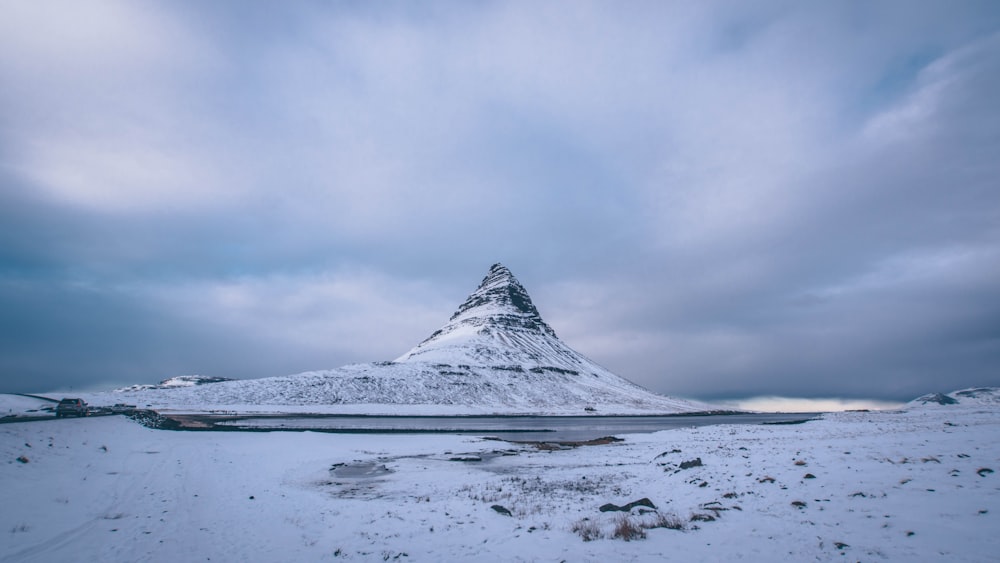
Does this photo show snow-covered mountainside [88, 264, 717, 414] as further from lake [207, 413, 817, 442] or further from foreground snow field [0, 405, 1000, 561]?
foreground snow field [0, 405, 1000, 561]

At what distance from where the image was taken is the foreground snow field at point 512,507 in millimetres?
12195

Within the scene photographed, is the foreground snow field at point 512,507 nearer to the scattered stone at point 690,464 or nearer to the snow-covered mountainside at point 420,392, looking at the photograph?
the scattered stone at point 690,464

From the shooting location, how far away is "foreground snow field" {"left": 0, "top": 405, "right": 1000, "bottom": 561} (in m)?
12.2

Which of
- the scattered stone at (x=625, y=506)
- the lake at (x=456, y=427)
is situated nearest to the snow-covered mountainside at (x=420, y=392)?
the lake at (x=456, y=427)

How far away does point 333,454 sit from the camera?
36469mm

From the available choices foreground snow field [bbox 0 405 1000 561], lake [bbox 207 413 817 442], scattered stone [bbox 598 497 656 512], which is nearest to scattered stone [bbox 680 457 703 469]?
foreground snow field [bbox 0 405 1000 561]

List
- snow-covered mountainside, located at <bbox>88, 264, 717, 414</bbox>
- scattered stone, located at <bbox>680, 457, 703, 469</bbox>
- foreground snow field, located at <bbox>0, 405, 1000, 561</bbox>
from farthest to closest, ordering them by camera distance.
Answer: snow-covered mountainside, located at <bbox>88, 264, 717, 414</bbox> < scattered stone, located at <bbox>680, 457, 703, 469</bbox> < foreground snow field, located at <bbox>0, 405, 1000, 561</bbox>

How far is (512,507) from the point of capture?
18.1m

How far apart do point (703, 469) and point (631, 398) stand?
565ft

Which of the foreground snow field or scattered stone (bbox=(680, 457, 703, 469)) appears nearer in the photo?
the foreground snow field

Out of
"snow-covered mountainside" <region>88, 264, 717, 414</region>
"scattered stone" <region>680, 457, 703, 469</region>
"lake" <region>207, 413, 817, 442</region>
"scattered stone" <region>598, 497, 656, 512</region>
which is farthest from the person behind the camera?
"snow-covered mountainside" <region>88, 264, 717, 414</region>

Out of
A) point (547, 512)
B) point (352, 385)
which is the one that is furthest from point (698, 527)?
point (352, 385)

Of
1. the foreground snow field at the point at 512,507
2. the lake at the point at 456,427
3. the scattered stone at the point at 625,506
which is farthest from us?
the lake at the point at 456,427

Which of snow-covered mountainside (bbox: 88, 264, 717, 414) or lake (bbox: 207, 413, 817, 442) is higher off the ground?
snow-covered mountainside (bbox: 88, 264, 717, 414)
